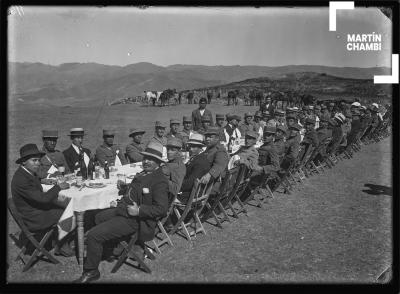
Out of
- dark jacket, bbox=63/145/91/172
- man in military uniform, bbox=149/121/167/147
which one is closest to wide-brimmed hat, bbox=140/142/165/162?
dark jacket, bbox=63/145/91/172

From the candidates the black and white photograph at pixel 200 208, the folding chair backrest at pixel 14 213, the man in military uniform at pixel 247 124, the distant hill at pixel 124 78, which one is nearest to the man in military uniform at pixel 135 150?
the black and white photograph at pixel 200 208

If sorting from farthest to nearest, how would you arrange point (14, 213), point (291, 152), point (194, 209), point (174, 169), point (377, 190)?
point (377, 190) → point (291, 152) → point (194, 209) → point (174, 169) → point (14, 213)

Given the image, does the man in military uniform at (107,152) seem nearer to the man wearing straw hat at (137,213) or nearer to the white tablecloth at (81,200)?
the white tablecloth at (81,200)

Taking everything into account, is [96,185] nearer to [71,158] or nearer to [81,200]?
[81,200]

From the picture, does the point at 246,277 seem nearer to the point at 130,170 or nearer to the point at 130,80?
the point at 130,170

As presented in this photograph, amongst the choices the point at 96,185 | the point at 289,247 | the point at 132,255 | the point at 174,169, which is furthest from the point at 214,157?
the point at 132,255
